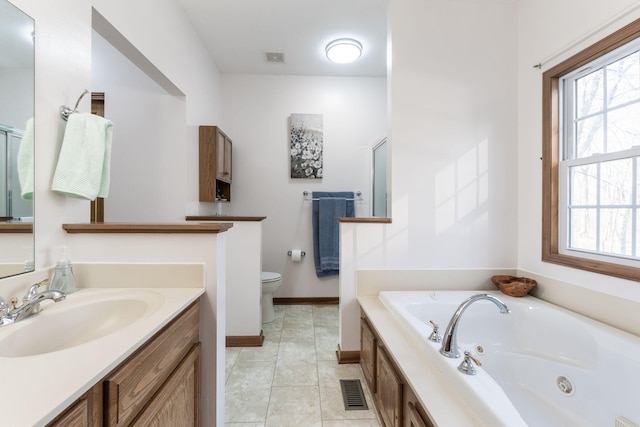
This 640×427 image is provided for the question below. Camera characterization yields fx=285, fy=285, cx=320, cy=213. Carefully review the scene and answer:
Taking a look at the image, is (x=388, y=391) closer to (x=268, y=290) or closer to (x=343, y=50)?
(x=268, y=290)

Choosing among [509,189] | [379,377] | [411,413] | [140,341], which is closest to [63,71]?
[140,341]

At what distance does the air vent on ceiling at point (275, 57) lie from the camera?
2847 millimetres

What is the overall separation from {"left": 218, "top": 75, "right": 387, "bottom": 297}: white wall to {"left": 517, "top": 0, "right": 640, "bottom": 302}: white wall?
1503mm

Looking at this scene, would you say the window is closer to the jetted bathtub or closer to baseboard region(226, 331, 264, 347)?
the jetted bathtub

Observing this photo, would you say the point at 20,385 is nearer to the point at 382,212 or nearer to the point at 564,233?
the point at 382,212

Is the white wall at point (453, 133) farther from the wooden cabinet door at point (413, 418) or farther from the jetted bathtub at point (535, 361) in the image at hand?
the wooden cabinet door at point (413, 418)

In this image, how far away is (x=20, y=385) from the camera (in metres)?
0.55

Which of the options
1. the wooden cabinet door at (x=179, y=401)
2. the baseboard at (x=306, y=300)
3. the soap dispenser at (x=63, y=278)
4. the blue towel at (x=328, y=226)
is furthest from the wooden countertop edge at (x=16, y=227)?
→ the baseboard at (x=306, y=300)

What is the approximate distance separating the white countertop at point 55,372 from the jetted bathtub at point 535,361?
1.02m

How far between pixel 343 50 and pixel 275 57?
2.36ft

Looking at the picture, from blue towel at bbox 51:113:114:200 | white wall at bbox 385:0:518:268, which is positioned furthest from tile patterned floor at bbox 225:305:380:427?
blue towel at bbox 51:113:114:200

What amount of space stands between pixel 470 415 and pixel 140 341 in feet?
3.30

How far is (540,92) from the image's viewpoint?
1897 millimetres

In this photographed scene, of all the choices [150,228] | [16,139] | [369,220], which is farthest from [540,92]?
[16,139]
